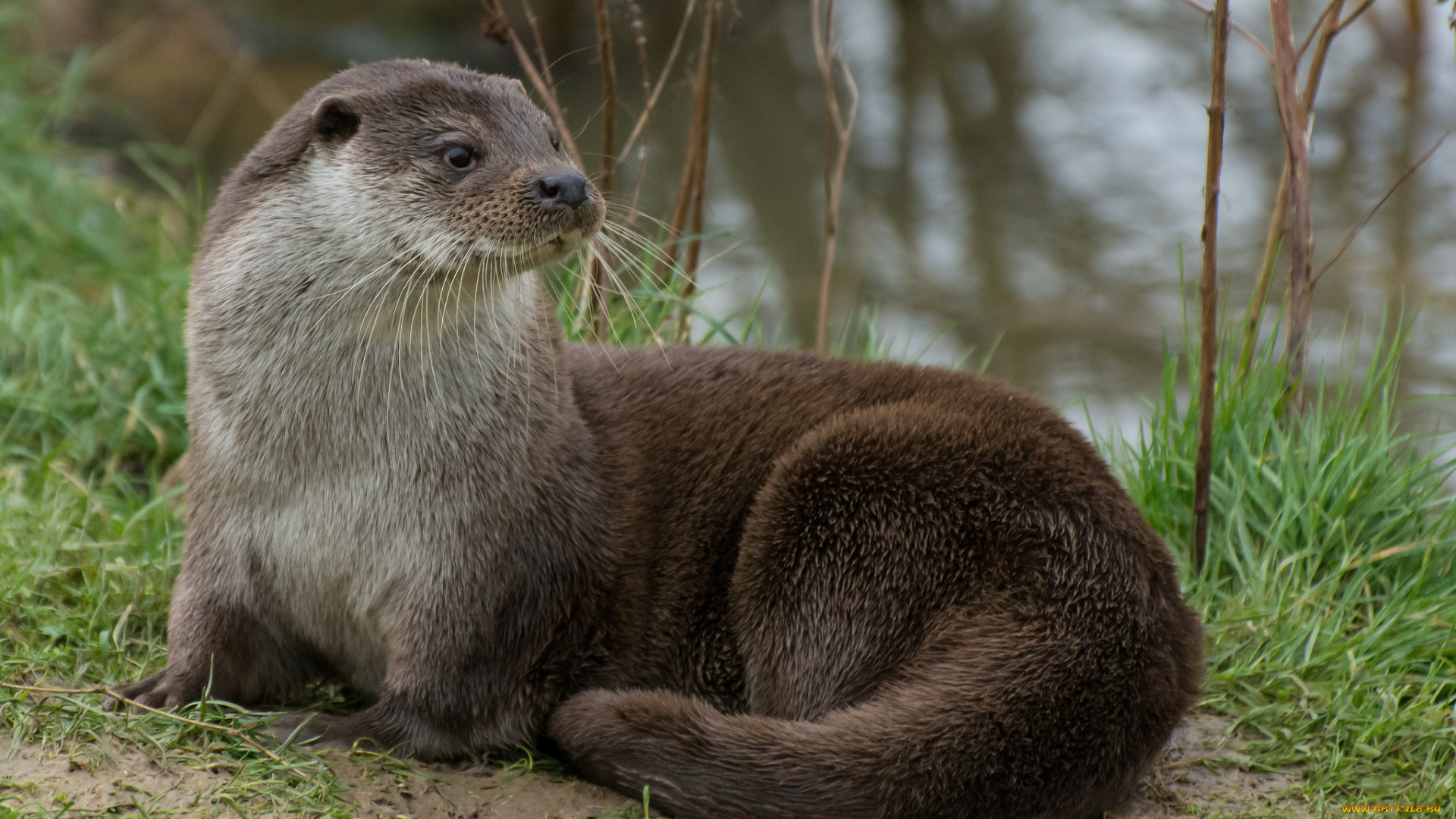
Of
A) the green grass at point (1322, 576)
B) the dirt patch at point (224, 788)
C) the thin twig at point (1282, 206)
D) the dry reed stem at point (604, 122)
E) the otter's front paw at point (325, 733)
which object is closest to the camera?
the dirt patch at point (224, 788)

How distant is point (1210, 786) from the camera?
7.91 feet

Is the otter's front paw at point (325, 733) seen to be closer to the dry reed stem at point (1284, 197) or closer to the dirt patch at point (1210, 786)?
the dirt patch at point (1210, 786)

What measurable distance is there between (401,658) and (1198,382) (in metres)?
1.94

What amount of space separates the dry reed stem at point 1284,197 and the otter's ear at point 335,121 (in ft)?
6.52

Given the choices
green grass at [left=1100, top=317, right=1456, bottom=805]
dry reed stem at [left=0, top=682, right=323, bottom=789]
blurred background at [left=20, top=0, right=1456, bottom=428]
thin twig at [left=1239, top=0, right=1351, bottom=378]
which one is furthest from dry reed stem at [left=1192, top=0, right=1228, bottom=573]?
dry reed stem at [left=0, top=682, right=323, bottom=789]

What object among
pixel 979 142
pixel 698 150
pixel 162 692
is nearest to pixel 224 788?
pixel 162 692

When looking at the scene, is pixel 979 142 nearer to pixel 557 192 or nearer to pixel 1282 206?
pixel 1282 206

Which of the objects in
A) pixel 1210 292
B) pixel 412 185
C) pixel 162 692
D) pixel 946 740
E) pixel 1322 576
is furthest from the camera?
pixel 1322 576

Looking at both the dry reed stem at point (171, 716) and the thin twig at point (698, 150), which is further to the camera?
the thin twig at point (698, 150)

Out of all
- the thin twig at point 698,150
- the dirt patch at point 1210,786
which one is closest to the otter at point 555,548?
the dirt patch at point 1210,786

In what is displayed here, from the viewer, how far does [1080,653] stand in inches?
82.5

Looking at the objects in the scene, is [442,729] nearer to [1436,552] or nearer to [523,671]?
[523,671]

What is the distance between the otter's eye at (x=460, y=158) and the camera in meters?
2.16

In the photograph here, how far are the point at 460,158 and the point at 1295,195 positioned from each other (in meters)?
1.90
